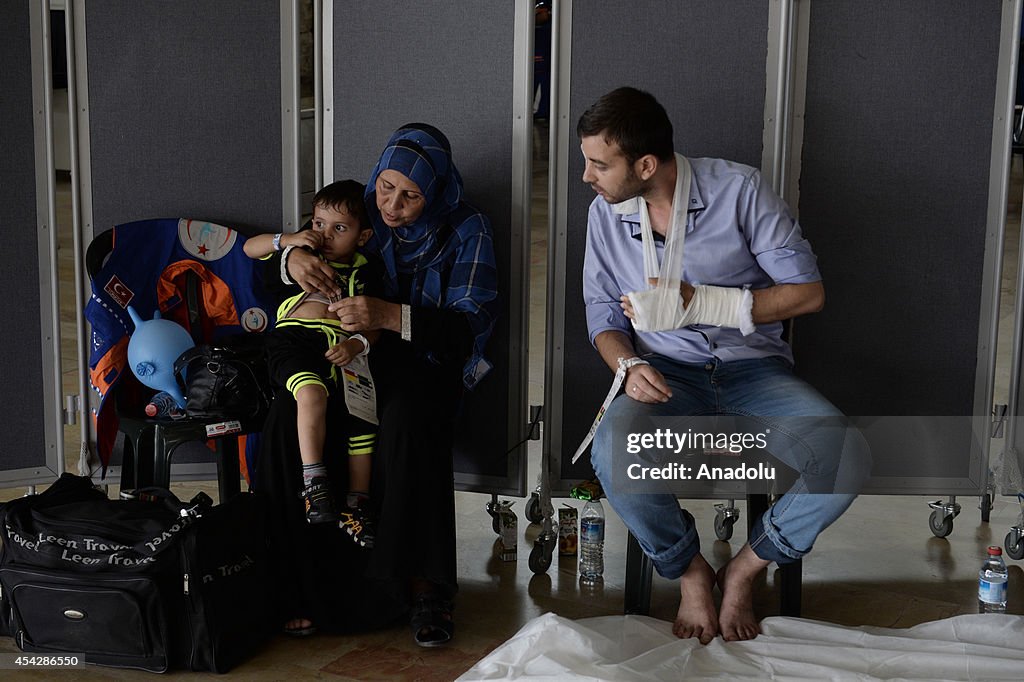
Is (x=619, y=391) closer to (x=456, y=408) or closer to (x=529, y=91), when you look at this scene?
(x=456, y=408)

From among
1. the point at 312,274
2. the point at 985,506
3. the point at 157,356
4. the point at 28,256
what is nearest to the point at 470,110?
the point at 312,274

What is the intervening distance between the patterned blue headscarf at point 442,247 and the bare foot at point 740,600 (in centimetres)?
79

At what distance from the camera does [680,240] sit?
2705mm

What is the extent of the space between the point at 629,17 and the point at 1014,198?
594 cm

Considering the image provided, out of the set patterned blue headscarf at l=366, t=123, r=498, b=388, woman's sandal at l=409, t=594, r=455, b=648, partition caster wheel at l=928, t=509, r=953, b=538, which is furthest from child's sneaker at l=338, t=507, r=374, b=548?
partition caster wheel at l=928, t=509, r=953, b=538

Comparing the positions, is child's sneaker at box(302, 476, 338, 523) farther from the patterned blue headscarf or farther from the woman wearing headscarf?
the patterned blue headscarf

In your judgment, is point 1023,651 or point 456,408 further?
point 456,408

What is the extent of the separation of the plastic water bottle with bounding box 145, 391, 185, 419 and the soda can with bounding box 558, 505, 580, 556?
100cm

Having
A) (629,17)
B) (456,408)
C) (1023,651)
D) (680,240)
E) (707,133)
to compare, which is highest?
(629,17)

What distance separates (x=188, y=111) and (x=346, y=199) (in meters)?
0.58

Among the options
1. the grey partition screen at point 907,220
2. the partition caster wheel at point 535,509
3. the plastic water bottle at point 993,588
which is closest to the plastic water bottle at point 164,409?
the partition caster wheel at point 535,509

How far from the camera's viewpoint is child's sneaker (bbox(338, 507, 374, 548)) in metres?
2.63

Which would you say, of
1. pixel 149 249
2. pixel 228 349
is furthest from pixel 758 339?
pixel 149 249

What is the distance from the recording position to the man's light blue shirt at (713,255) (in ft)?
8.82
